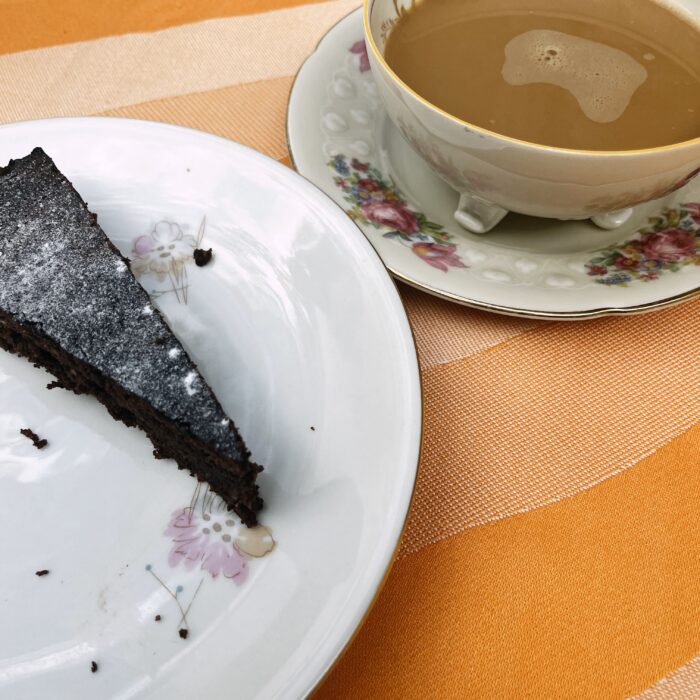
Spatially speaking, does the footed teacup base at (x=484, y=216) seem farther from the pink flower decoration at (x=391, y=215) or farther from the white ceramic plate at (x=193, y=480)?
the white ceramic plate at (x=193, y=480)

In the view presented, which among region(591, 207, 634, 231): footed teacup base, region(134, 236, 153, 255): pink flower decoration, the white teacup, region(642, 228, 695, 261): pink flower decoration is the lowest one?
region(642, 228, 695, 261): pink flower decoration

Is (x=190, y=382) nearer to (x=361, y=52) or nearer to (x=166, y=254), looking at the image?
(x=166, y=254)

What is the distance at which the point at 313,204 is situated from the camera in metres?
1.34

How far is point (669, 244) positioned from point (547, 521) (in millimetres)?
712

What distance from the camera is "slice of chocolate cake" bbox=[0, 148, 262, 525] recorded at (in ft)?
3.74

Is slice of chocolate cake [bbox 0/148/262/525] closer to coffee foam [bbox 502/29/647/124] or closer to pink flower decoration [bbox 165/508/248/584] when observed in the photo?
pink flower decoration [bbox 165/508/248/584]

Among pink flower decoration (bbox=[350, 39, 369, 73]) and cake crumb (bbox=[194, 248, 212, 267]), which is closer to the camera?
cake crumb (bbox=[194, 248, 212, 267])

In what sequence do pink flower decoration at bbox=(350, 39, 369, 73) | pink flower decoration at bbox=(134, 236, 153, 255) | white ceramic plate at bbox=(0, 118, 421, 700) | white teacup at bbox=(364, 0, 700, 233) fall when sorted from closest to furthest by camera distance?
→ white ceramic plate at bbox=(0, 118, 421, 700)
white teacup at bbox=(364, 0, 700, 233)
pink flower decoration at bbox=(134, 236, 153, 255)
pink flower decoration at bbox=(350, 39, 369, 73)

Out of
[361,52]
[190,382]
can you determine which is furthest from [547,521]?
[361,52]

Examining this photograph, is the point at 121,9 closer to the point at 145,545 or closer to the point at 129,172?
the point at 129,172

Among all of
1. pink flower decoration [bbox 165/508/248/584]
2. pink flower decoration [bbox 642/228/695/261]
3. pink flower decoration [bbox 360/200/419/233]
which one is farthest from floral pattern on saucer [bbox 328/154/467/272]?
pink flower decoration [bbox 165/508/248/584]

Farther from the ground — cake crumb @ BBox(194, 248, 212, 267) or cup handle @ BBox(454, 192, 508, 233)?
cake crumb @ BBox(194, 248, 212, 267)

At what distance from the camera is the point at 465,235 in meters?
1.47

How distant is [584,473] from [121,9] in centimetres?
200
